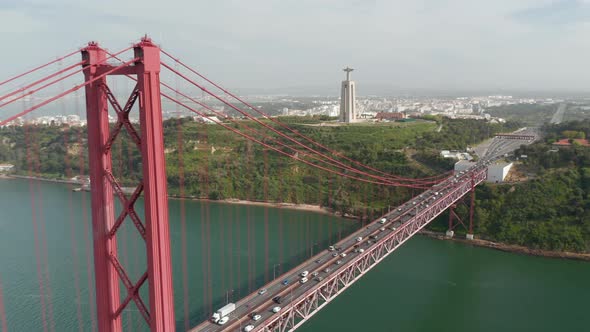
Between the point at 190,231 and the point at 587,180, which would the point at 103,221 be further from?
the point at 587,180

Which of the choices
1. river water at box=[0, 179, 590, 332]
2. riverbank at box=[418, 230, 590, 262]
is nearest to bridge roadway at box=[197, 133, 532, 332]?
river water at box=[0, 179, 590, 332]

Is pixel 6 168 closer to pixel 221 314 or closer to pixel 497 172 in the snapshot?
pixel 221 314

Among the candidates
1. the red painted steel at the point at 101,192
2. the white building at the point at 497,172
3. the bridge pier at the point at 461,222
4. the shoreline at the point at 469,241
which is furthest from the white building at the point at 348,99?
the red painted steel at the point at 101,192

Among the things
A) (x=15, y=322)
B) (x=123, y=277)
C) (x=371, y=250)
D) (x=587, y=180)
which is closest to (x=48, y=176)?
(x=15, y=322)

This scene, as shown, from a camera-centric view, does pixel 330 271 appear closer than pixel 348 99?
Yes

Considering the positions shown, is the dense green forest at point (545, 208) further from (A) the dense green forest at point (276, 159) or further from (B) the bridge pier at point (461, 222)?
(A) the dense green forest at point (276, 159)

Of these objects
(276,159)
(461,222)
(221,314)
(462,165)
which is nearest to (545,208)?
(461,222)
